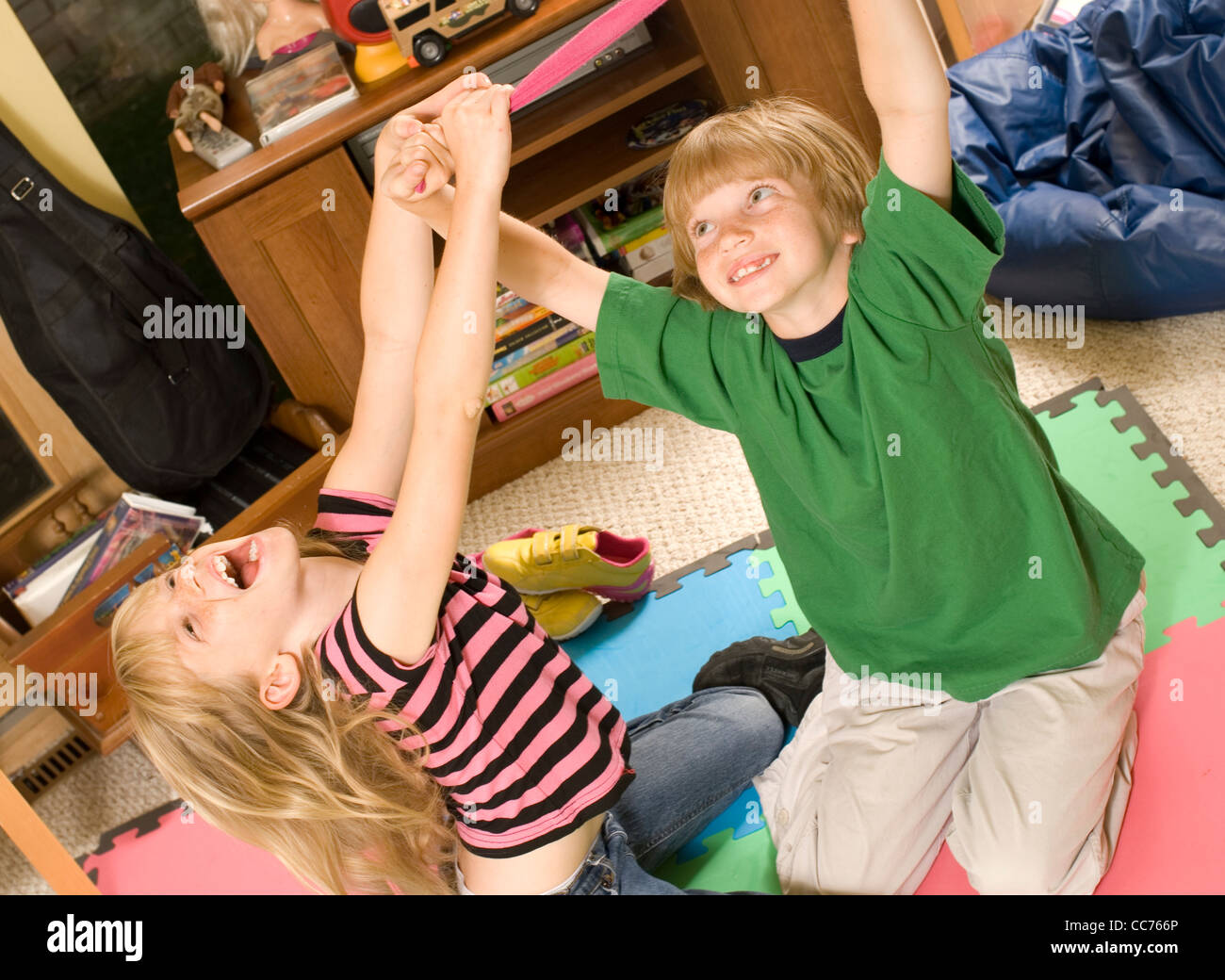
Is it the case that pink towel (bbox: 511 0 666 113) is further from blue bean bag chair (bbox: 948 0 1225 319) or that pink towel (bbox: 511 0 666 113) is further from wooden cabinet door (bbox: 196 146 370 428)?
blue bean bag chair (bbox: 948 0 1225 319)

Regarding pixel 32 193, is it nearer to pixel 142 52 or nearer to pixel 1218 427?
pixel 142 52

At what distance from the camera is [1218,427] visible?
1.72 meters

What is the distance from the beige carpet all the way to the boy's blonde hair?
79 cm

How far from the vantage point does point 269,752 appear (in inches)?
46.1

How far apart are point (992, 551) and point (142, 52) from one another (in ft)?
5.15

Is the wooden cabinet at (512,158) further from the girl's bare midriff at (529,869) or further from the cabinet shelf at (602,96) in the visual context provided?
the girl's bare midriff at (529,869)

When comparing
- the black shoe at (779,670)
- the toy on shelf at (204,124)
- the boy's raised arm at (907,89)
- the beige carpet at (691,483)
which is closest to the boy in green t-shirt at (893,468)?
the boy's raised arm at (907,89)

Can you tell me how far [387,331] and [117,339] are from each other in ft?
2.85

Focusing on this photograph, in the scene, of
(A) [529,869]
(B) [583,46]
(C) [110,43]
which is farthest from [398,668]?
(C) [110,43]

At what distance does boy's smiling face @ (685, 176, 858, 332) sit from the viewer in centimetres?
110

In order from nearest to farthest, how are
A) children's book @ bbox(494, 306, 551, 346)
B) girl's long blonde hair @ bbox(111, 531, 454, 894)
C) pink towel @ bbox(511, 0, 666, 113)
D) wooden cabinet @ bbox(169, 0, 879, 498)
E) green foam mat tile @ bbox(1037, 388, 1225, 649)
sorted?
pink towel @ bbox(511, 0, 666, 113), girl's long blonde hair @ bbox(111, 531, 454, 894), green foam mat tile @ bbox(1037, 388, 1225, 649), wooden cabinet @ bbox(169, 0, 879, 498), children's book @ bbox(494, 306, 551, 346)

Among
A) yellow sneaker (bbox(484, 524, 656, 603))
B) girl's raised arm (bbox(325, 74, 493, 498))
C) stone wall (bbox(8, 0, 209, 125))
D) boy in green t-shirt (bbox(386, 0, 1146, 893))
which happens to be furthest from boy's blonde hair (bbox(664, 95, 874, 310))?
stone wall (bbox(8, 0, 209, 125))

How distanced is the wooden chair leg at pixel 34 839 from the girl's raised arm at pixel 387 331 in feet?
1.85
